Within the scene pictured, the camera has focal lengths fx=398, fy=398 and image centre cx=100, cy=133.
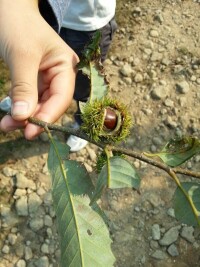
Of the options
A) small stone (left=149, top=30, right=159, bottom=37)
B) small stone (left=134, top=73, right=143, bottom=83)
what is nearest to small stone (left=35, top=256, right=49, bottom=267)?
small stone (left=134, top=73, right=143, bottom=83)

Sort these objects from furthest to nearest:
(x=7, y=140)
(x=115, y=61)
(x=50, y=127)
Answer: (x=115, y=61) < (x=7, y=140) < (x=50, y=127)

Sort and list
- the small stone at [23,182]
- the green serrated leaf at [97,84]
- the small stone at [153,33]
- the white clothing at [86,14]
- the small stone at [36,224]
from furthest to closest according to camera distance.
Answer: the small stone at [153,33] → the small stone at [23,182] → the small stone at [36,224] → the white clothing at [86,14] → the green serrated leaf at [97,84]

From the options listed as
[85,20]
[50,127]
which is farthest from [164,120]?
[50,127]

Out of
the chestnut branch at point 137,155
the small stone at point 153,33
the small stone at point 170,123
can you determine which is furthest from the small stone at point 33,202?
the small stone at point 153,33

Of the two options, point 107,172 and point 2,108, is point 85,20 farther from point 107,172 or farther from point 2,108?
point 107,172

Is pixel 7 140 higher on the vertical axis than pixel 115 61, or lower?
lower

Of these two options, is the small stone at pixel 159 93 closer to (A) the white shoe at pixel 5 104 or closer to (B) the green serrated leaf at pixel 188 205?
(A) the white shoe at pixel 5 104
